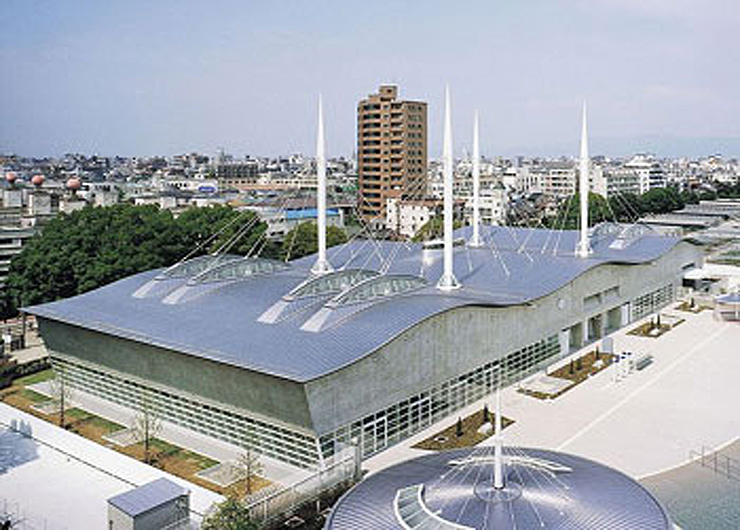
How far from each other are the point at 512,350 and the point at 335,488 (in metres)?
14.2

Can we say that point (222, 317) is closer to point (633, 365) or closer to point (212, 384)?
point (212, 384)

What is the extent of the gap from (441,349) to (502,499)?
1377 cm

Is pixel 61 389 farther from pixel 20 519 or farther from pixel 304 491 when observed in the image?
pixel 304 491

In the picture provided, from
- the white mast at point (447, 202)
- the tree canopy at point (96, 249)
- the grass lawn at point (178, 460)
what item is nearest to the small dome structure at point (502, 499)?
the grass lawn at point (178, 460)

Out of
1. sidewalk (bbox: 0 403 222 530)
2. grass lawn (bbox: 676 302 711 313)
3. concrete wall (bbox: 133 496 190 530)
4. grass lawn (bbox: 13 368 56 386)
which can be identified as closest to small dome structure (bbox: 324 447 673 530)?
concrete wall (bbox: 133 496 190 530)

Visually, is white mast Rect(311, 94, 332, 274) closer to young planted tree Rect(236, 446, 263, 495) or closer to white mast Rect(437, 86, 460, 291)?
white mast Rect(437, 86, 460, 291)

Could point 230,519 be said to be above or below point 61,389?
above

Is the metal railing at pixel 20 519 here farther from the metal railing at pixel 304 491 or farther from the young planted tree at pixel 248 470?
the metal railing at pixel 304 491

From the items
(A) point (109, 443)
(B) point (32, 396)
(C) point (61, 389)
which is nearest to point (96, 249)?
(B) point (32, 396)

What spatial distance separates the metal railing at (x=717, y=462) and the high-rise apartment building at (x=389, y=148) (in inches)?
3220

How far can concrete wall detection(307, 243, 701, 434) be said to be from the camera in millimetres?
25078

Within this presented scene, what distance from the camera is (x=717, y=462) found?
25.6 metres

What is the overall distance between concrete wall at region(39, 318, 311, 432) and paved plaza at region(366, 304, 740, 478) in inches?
153

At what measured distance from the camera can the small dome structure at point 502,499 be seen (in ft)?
51.2
